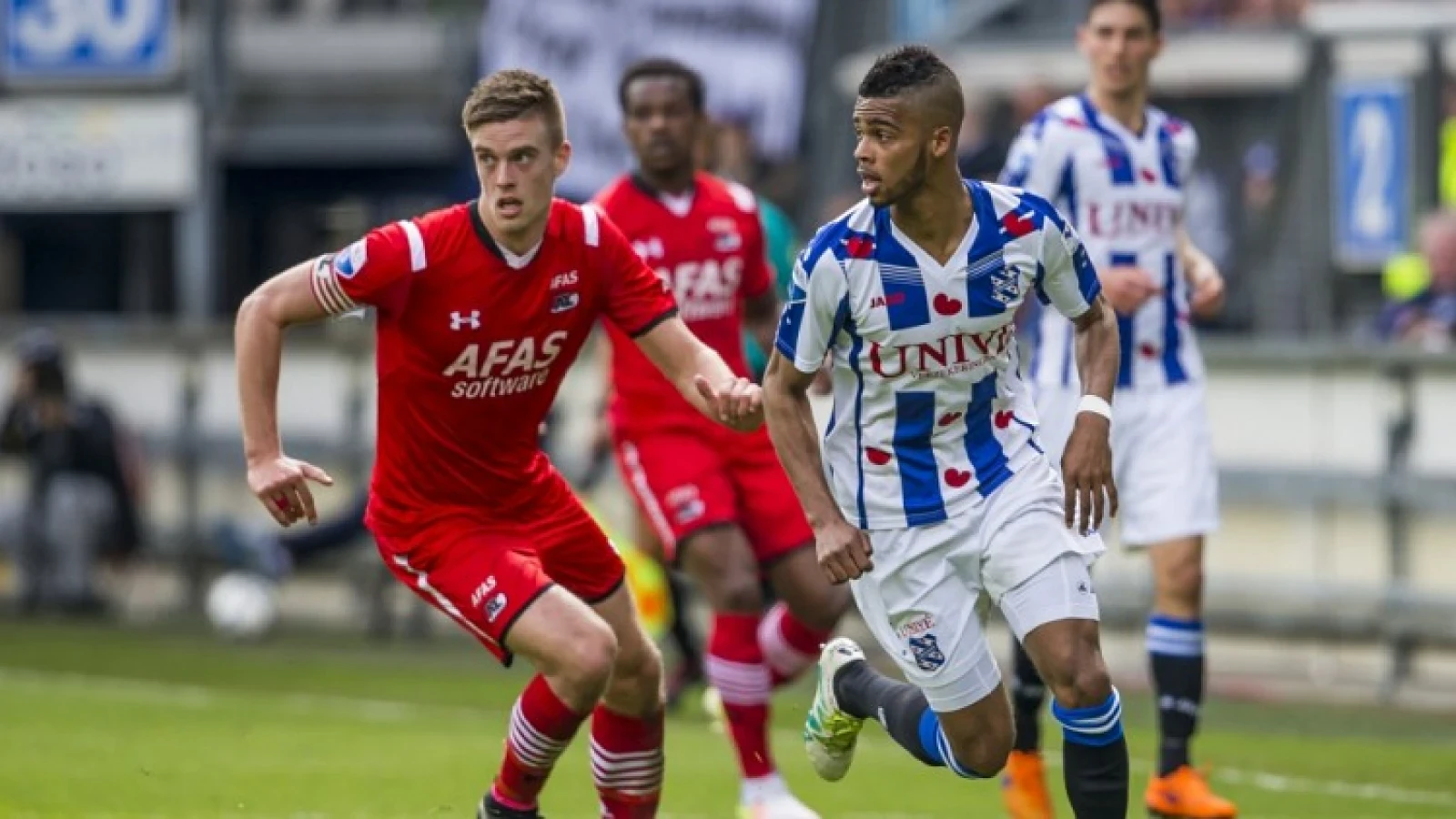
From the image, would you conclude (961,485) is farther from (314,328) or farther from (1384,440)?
(314,328)

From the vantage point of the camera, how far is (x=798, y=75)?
19375mm

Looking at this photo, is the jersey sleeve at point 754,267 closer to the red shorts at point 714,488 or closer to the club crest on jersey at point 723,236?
the club crest on jersey at point 723,236

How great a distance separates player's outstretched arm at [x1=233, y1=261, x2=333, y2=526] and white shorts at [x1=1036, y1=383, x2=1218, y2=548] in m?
3.00

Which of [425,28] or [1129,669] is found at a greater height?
[425,28]

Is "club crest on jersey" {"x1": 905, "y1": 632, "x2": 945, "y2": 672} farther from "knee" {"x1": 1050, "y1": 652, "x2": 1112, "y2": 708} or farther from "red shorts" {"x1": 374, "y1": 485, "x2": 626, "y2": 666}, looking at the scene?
"red shorts" {"x1": 374, "y1": 485, "x2": 626, "y2": 666}

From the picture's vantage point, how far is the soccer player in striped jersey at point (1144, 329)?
10.2 meters

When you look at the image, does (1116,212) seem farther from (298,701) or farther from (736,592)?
(298,701)

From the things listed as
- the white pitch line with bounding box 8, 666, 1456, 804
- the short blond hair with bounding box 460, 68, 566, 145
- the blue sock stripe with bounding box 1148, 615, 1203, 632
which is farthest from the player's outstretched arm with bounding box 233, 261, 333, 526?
the white pitch line with bounding box 8, 666, 1456, 804

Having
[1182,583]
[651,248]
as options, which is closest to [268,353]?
[651,248]

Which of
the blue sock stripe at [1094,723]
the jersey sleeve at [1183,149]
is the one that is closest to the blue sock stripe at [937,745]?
the blue sock stripe at [1094,723]

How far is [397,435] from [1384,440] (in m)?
7.87

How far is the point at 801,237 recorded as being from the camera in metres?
20.5

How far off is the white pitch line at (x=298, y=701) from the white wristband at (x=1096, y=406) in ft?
12.4

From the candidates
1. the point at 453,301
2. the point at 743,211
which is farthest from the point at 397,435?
the point at 743,211
